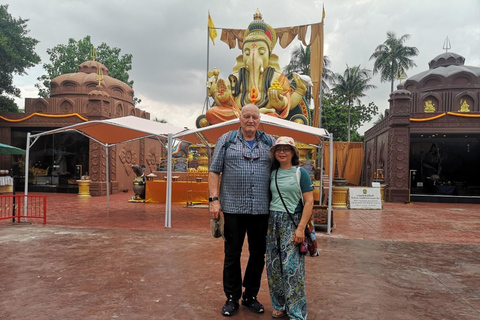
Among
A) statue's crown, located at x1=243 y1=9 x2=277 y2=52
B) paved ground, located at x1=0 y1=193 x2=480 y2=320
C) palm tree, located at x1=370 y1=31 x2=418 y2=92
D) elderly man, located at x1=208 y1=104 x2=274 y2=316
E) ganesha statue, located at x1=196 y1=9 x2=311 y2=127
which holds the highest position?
palm tree, located at x1=370 y1=31 x2=418 y2=92

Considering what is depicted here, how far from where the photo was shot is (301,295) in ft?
8.95

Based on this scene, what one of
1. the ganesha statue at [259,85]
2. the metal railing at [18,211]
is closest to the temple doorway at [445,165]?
the ganesha statue at [259,85]

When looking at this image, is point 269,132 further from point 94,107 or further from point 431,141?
point 431,141

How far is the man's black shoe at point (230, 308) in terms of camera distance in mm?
2912

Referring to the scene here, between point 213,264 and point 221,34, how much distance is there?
53.2 feet

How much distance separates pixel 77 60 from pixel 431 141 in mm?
25837

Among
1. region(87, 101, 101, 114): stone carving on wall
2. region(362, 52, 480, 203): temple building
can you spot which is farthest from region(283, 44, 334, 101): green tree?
region(87, 101, 101, 114): stone carving on wall

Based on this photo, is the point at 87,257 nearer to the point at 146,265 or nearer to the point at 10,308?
the point at 146,265

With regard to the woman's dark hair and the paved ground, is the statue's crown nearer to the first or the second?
the paved ground

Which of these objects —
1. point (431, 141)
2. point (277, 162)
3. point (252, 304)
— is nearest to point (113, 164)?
point (252, 304)

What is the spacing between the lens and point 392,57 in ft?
113

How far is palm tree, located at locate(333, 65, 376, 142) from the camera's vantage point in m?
31.8

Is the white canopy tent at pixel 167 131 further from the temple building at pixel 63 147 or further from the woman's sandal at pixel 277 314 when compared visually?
the temple building at pixel 63 147

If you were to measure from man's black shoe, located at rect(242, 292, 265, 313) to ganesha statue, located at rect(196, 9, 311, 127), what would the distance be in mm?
12545
